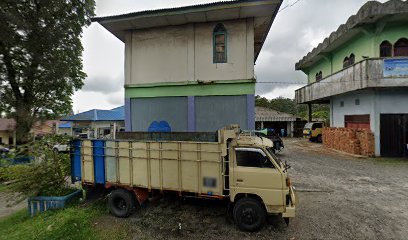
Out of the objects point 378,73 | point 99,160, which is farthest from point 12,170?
point 378,73

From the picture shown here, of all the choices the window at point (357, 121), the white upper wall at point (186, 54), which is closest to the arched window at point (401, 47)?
the window at point (357, 121)

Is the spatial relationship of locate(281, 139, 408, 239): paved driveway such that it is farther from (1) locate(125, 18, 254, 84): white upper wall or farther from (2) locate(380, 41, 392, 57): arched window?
(2) locate(380, 41, 392, 57): arched window

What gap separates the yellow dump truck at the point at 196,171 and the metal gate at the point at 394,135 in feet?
43.3

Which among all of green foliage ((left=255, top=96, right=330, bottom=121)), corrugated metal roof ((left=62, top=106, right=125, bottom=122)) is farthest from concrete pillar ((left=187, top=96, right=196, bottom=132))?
green foliage ((left=255, top=96, right=330, bottom=121))

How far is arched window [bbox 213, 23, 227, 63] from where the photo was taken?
9.75 meters

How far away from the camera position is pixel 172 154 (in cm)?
571

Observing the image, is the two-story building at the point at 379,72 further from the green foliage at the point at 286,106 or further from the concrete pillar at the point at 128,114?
the green foliage at the point at 286,106

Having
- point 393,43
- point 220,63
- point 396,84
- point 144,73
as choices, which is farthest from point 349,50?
point 144,73

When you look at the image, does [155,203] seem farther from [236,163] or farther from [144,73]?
[144,73]

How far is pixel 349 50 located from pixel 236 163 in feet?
56.9

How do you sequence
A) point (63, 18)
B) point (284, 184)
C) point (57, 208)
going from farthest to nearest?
point (63, 18), point (57, 208), point (284, 184)

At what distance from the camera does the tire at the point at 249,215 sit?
5.17 metres

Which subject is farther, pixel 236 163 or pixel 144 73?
pixel 144 73

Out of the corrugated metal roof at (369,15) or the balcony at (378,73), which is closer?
the corrugated metal roof at (369,15)
